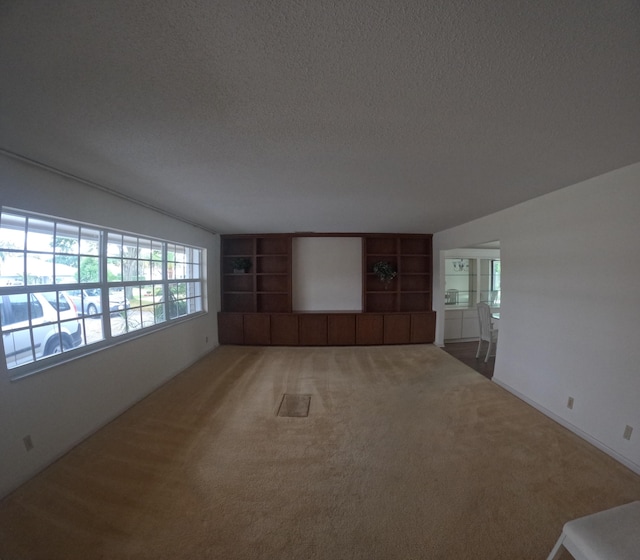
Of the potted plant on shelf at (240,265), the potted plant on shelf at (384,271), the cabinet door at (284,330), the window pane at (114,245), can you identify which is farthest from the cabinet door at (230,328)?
the potted plant on shelf at (384,271)

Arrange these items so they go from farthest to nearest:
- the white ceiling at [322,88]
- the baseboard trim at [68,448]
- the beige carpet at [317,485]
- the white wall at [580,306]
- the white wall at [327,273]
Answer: the white wall at [327,273] < the white wall at [580,306] < the baseboard trim at [68,448] < the beige carpet at [317,485] < the white ceiling at [322,88]

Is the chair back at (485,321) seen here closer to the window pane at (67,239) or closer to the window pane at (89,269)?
the window pane at (89,269)

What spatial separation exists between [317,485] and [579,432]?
2.48 metres

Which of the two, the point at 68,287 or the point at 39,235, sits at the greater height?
the point at 39,235

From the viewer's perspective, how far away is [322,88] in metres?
1.06

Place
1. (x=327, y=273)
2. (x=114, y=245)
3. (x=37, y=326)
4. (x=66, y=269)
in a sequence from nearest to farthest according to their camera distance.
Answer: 1. (x=37, y=326)
2. (x=66, y=269)
3. (x=114, y=245)
4. (x=327, y=273)

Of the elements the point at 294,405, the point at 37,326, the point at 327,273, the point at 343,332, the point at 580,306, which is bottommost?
the point at 294,405

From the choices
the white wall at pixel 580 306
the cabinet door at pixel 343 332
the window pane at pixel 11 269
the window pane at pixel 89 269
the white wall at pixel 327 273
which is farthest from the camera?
the white wall at pixel 327 273

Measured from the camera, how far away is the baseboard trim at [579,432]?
6.10 feet

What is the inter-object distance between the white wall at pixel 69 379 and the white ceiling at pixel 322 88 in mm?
276

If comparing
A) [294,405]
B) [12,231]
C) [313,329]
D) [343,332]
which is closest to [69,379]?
[12,231]

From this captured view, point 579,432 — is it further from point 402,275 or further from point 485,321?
point 402,275

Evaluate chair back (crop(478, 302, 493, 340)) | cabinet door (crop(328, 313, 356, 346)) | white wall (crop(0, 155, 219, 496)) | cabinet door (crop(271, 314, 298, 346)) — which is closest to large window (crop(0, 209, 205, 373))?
white wall (crop(0, 155, 219, 496))

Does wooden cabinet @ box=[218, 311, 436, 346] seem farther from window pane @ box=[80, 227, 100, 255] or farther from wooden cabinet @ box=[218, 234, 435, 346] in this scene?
window pane @ box=[80, 227, 100, 255]
